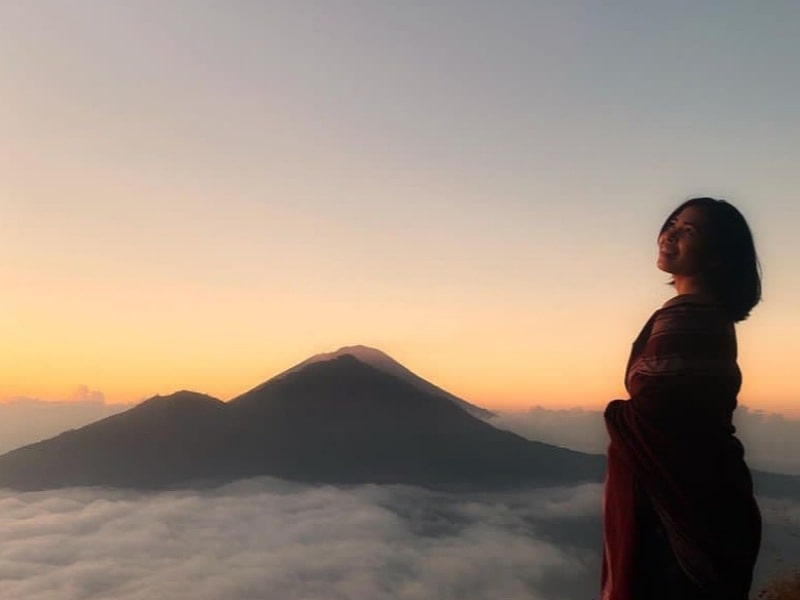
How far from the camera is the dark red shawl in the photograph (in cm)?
252

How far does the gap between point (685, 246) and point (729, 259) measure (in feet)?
0.45

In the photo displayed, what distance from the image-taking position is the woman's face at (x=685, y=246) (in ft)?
9.24

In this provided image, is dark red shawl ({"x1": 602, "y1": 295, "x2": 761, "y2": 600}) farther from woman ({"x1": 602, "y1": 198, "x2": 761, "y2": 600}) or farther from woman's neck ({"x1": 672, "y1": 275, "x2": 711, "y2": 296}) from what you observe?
woman's neck ({"x1": 672, "y1": 275, "x2": 711, "y2": 296})

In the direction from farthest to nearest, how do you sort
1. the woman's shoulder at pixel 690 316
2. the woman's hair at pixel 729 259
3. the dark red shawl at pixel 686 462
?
the woman's hair at pixel 729 259 → the woman's shoulder at pixel 690 316 → the dark red shawl at pixel 686 462

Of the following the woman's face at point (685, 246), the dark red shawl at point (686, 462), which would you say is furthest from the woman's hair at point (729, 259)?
the dark red shawl at point (686, 462)

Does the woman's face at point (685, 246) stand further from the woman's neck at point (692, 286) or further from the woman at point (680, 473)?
the woman at point (680, 473)

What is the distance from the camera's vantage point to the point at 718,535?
2523 mm

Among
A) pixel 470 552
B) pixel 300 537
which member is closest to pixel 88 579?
pixel 300 537

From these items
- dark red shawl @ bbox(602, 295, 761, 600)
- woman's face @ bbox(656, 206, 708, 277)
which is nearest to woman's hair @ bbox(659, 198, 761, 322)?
woman's face @ bbox(656, 206, 708, 277)

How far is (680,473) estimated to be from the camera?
2.52 m

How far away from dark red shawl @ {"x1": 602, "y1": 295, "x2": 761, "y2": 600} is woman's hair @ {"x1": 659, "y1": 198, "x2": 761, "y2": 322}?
5.2 inches

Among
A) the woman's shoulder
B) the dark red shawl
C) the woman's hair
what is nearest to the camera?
the dark red shawl

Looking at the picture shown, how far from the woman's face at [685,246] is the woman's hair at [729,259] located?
2cm

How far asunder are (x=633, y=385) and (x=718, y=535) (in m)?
0.47
